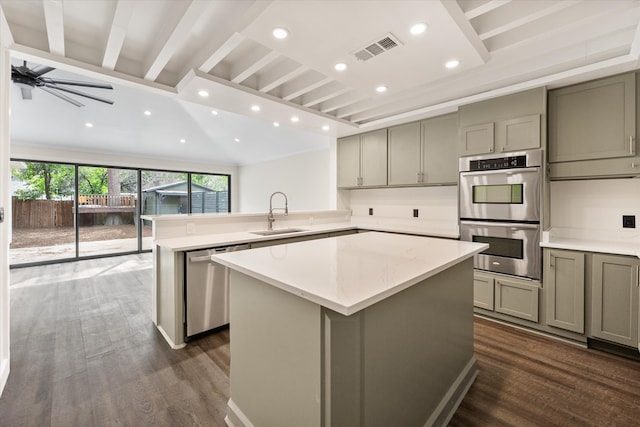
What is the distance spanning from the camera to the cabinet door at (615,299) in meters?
2.19

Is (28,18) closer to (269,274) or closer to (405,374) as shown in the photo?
(269,274)

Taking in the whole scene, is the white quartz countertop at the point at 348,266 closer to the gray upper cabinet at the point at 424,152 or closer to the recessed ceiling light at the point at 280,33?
the recessed ceiling light at the point at 280,33

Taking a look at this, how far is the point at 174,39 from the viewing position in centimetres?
205

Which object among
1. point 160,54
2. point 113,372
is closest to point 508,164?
point 160,54

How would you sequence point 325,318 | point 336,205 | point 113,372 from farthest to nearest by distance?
point 336,205 < point 113,372 < point 325,318

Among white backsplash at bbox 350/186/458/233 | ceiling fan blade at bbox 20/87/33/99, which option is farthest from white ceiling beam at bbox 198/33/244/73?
white backsplash at bbox 350/186/458/233

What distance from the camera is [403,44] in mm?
1918

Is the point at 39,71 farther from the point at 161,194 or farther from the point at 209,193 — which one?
the point at 209,193

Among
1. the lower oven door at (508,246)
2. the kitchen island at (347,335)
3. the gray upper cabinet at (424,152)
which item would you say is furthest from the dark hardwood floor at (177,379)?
the gray upper cabinet at (424,152)

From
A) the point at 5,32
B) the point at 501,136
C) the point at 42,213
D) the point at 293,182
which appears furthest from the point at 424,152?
the point at 42,213

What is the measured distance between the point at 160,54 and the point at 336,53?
4.71 ft

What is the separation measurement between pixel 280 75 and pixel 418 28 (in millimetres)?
1448

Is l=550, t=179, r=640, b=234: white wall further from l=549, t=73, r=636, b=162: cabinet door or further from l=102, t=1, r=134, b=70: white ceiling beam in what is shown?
l=102, t=1, r=134, b=70: white ceiling beam

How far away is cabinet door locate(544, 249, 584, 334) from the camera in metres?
2.41
